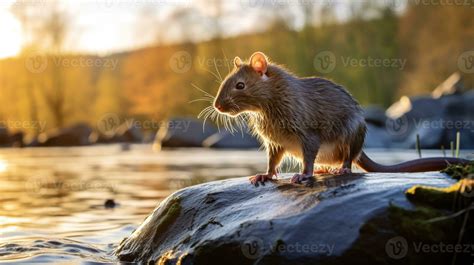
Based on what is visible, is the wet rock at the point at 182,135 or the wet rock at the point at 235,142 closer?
the wet rock at the point at 235,142

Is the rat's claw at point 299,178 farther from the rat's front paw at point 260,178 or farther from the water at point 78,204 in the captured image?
the water at point 78,204

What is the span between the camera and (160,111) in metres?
60.2

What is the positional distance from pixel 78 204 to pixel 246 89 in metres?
6.36

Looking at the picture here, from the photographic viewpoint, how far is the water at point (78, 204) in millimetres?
7552

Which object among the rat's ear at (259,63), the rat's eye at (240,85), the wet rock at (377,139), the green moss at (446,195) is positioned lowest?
the wet rock at (377,139)

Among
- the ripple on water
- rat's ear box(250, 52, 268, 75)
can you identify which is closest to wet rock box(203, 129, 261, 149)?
the ripple on water

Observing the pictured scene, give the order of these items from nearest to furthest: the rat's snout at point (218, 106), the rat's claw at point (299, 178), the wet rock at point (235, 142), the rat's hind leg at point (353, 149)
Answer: the rat's claw at point (299, 178) → the rat's snout at point (218, 106) → the rat's hind leg at point (353, 149) → the wet rock at point (235, 142)

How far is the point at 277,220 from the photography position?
5383mm

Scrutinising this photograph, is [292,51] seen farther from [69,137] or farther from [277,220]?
[277,220]

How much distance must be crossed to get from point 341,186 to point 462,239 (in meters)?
1.21

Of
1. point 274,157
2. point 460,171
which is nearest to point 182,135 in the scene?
point 274,157

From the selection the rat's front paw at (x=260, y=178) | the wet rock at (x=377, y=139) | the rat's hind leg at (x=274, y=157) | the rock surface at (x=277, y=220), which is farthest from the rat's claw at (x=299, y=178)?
the wet rock at (x=377, y=139)

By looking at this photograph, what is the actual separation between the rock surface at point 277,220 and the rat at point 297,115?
0.62 m

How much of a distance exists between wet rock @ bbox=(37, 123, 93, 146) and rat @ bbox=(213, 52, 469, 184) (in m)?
39.1
